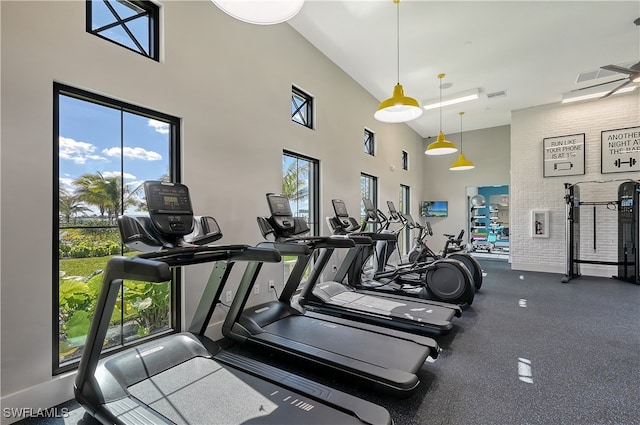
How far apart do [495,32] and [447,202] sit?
20.4 ft

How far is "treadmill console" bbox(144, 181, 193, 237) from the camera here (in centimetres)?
202

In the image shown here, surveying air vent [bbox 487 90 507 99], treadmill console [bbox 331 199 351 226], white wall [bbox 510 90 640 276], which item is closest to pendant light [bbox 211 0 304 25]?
treadmill console [bbox 331 199 351 226]

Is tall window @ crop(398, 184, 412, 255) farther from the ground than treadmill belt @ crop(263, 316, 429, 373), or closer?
farther from the ground

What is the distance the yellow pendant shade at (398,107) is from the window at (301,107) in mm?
1424

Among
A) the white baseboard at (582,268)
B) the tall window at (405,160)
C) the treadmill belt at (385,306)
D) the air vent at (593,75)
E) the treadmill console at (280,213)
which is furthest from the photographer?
the tall window at (405,160)

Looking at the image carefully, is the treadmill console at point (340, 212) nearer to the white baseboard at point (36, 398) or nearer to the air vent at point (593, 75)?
the white baseboard at point (36, 398)

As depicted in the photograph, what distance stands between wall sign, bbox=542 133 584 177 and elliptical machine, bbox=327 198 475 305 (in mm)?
5020

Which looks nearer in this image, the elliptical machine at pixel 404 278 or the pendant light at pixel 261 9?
the pendant light at pixel 261 9

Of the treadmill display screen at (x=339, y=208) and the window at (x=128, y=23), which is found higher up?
the window at (x=128, y=23)

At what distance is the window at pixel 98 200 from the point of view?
91.0 inches

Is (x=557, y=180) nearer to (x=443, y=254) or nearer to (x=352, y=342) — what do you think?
(x=443, y=254)

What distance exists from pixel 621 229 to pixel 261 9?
845 centimetres

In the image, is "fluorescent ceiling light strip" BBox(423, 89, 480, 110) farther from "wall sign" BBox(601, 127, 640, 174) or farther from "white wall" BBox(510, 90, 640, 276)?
"wall sign" BBox(601, 127, 640, 174)

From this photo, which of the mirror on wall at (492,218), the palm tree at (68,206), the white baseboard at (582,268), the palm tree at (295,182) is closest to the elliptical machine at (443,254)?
the palm tree at (295,182)
